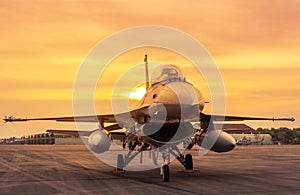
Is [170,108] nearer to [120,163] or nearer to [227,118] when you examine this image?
[227,118]

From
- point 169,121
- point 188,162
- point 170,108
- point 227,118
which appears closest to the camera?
point 170,108

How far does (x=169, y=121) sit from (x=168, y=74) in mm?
2238

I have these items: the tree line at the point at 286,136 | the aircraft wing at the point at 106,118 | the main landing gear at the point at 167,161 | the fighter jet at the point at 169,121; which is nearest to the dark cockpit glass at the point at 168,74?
the fighter jet at the point at 169,121

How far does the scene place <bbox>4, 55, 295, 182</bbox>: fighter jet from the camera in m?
17.1

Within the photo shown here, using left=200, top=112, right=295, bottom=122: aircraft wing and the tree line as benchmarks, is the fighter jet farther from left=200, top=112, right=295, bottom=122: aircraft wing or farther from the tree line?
the tree line

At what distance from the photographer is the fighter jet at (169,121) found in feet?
56.2

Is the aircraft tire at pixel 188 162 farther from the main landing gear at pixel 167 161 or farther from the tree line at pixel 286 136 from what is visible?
the tree line at pixel 286 136

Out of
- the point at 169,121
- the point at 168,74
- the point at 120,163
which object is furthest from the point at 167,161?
the point at 120,163

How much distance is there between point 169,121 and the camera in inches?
709

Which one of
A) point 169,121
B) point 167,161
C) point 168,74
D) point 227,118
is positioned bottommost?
point 167,161

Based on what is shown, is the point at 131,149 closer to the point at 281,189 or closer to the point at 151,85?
the point at 151,85

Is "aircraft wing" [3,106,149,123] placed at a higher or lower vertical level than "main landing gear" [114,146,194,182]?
higher

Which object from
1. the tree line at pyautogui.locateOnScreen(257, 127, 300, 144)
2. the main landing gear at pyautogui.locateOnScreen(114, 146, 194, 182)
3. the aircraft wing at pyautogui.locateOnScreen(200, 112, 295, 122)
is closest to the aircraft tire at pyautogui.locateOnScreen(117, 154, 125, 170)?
the main landing gear at pyautogui.locateOnScreen(114, 146, 194, 182)

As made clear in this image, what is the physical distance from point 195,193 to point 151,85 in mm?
7461
